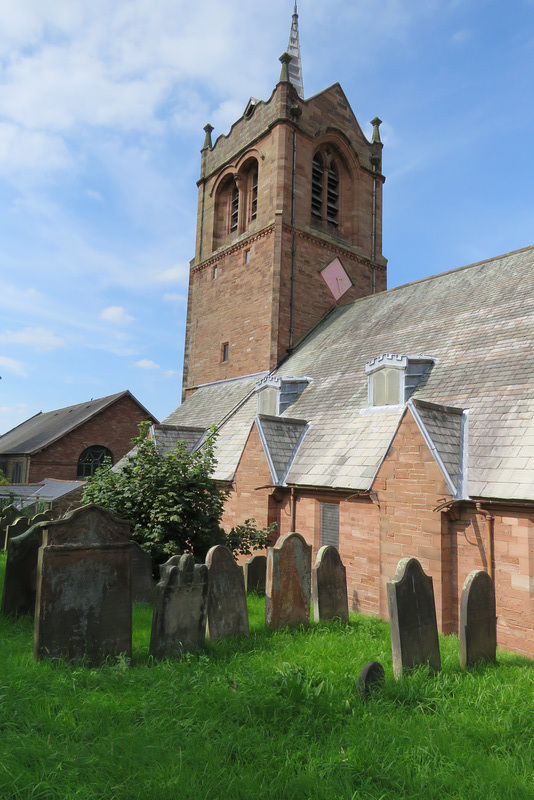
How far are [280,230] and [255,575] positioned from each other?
15.8 m

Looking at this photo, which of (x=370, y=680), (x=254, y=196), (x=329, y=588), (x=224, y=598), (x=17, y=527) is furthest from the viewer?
(x=254, y=196)

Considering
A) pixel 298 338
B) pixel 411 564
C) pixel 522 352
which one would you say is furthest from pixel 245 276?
pixel 411 564

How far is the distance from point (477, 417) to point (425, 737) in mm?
7116

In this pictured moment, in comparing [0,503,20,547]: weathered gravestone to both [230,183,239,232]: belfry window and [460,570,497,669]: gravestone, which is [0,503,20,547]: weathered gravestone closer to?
[460,570,497,669]: gravestone

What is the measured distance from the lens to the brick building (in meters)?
31.5

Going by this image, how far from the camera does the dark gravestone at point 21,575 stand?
26.0 feet

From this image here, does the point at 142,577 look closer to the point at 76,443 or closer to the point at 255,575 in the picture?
the point at 255,575

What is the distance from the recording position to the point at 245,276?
23.3 m

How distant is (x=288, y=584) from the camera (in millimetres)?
7961

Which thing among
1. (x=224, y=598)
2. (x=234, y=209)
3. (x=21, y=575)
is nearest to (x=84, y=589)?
(x=224, y=598)

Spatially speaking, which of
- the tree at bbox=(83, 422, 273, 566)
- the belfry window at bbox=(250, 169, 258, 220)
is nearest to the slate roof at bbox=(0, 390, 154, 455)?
the belfry window at bbox=(250, 169, 258, 220)

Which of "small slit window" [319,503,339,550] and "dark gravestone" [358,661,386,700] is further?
"small slit window" [319,503,339,550]

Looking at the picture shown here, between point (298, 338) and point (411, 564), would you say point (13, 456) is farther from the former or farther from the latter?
point (411, 564)

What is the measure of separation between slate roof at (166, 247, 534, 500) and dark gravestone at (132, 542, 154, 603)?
4.44 meters
